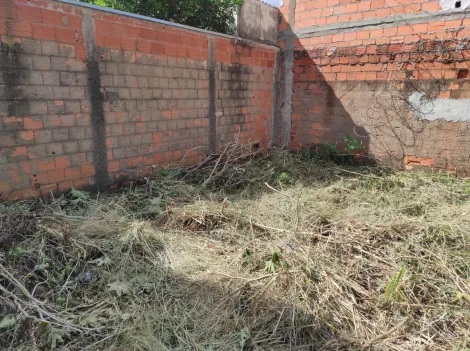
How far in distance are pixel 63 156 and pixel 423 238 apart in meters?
3.84

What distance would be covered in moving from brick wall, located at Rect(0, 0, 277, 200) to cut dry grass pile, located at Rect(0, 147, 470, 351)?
20.4 inches

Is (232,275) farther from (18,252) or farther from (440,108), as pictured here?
(440,108)

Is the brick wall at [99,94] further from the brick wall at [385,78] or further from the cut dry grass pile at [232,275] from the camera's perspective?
the brick wall at [385,78]

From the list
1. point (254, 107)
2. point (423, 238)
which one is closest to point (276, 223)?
point (423, 238)

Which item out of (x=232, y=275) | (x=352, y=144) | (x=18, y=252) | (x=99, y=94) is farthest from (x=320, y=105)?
(x=18, y=252)

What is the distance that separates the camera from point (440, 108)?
482 centimetres

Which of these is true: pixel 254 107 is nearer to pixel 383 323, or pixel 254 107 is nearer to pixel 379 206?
pixel 379 206

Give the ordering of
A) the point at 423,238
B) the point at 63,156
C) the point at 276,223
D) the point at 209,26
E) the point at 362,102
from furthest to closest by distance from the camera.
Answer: the point at 209,26, the point at 362,102, the point at 63,156, the point at 276,223, the point at 423,238

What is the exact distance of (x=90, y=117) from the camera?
12.5 ft

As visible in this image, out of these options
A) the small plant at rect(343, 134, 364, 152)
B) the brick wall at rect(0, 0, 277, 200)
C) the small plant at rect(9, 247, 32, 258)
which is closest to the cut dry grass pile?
the small plant at rect(9, 247, 32, 258)

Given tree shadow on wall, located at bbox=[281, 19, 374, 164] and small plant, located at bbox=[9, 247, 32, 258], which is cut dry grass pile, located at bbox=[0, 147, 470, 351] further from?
tree shadow on wall, located at bbox=[281, 19, 374, 164]

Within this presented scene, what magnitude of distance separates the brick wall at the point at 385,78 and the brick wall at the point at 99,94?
1.51 metres

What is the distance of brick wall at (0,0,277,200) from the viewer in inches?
128

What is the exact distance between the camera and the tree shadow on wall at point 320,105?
227 inches
